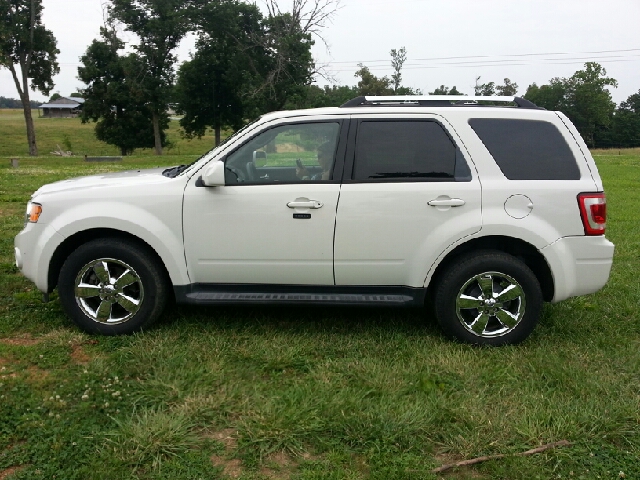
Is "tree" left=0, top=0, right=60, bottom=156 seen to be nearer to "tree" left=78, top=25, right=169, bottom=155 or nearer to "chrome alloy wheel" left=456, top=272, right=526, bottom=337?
"tree" left=78, top=25, right=169, bottom=155

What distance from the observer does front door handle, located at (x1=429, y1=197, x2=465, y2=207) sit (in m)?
4.18

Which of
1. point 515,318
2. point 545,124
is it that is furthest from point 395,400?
point 545,124

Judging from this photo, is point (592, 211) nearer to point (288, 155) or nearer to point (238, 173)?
point (288, 155)

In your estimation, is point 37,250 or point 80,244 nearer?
point 37,250

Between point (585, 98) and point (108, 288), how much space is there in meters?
76.3

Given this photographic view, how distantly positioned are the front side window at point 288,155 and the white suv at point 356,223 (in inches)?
0.4

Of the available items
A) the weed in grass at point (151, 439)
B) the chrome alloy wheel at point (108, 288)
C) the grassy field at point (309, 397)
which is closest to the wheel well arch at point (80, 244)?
the chrome alloy wheel at point (108, 288)

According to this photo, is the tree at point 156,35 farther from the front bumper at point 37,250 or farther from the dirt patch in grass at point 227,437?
the dirt patch in grass at point 227,437

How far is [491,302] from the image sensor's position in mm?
4305

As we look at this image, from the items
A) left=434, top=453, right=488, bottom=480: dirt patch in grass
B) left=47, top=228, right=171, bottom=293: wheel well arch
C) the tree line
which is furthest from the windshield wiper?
the tree line

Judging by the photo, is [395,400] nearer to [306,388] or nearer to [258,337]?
[306,388]

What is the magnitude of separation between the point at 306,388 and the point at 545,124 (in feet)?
8.98

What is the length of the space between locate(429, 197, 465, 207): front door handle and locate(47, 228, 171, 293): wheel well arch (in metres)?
2.15

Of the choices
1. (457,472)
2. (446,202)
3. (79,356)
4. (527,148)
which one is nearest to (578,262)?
(527,148)
